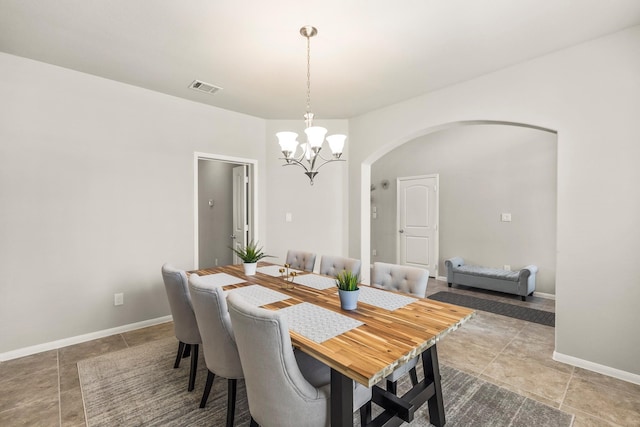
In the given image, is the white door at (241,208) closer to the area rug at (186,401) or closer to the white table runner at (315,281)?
the white table runner at (315,281)

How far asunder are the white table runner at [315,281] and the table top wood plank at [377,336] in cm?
20

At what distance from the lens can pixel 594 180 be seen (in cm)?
250

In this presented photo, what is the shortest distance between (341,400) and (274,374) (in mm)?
299

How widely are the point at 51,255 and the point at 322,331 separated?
9.55ft

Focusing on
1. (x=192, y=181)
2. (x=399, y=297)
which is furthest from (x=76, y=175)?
(x=399, y=297)

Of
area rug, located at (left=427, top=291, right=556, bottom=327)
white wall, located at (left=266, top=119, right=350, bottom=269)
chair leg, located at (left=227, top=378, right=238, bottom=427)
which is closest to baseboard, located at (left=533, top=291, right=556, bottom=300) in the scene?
area rug, located at (left=427, top=291, right=556, bottom=327)

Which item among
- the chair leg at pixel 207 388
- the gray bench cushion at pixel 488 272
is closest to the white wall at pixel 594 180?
the gray bench cushion at pixel 488 272

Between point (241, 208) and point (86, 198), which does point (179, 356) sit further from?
point (241, 208)

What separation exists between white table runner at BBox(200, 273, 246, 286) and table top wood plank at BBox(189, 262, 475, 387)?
0.60 metres

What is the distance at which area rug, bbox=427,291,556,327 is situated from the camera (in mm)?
3691

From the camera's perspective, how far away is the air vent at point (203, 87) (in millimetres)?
3279

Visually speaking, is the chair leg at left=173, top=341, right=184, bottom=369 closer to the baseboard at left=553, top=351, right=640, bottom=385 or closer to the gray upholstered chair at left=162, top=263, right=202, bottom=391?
the gray upholstered chair at left=162, top=263, right=202, bottom=391

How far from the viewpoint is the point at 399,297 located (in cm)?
204

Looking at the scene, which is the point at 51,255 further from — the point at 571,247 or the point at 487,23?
the point at 571,247
